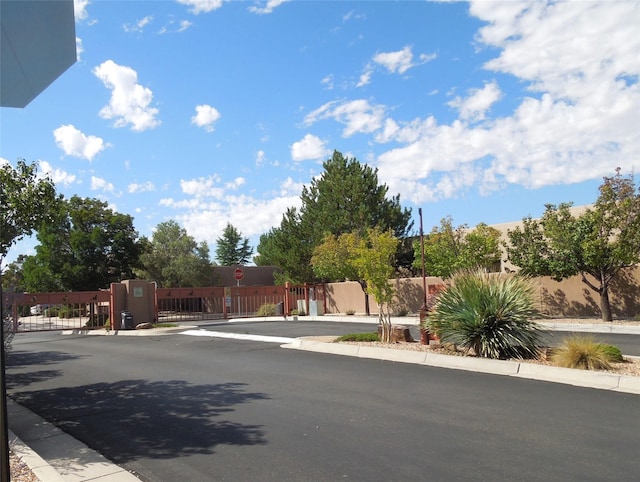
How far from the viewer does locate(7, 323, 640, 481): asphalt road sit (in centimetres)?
575

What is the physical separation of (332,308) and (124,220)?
1425cm

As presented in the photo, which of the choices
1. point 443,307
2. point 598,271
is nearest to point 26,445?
point 443,307

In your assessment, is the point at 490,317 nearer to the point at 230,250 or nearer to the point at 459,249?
the point at 459,249

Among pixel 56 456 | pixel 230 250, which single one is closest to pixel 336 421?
pixel 56 456

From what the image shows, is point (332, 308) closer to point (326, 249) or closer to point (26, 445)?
point (326, 249)

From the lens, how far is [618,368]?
34.7 ft

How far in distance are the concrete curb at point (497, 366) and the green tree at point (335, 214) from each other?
1811cm

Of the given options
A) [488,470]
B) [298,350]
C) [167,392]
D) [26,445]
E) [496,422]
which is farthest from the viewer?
[298,350]

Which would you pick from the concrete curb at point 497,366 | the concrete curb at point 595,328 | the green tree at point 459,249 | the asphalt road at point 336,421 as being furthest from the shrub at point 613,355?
the green tree at point 459,249

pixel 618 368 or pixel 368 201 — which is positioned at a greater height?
pixel 368 201

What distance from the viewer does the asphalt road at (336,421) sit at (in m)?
5.75

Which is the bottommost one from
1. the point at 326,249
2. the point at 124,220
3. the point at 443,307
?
the point at 443,307

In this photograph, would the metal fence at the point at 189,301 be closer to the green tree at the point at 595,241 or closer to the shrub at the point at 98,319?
the shrub at the point at 98,319

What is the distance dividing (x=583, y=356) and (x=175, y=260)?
122 feet
